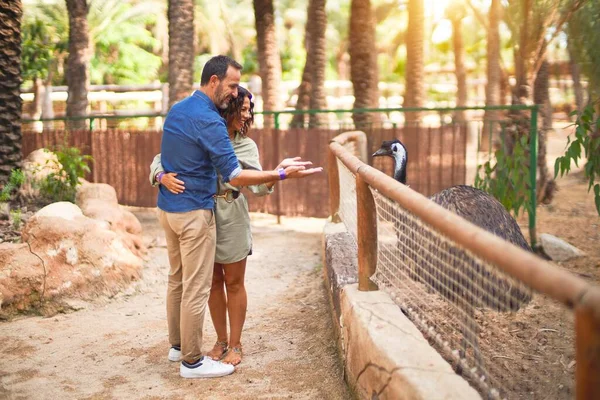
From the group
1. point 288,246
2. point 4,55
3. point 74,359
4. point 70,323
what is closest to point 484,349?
point 74,359

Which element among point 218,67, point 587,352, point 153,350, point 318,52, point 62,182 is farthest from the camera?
point 318,52

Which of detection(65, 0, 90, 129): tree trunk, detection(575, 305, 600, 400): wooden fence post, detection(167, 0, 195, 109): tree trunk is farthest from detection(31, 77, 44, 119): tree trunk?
detection(575, 305, 600, 400): wooden fence post

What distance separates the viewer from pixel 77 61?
1517 cm

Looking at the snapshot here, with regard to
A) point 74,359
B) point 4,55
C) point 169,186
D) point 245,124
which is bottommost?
point 74,359

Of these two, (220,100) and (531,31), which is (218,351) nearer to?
(220,100)

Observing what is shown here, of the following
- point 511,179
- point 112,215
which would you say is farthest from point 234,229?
point 511,179

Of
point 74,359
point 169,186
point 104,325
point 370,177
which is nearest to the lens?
point 370,177

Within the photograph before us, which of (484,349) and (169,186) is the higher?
(169,186)

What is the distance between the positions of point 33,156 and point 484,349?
692 cm

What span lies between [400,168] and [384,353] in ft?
10.9

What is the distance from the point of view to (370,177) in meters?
3.72

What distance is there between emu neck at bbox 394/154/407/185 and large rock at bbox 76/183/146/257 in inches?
107

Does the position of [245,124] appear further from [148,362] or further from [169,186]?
[148,362]

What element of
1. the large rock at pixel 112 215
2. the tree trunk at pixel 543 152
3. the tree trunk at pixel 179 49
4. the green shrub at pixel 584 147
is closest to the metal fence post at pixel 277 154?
the tree trunk at pixel 179 49
